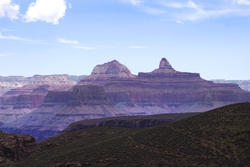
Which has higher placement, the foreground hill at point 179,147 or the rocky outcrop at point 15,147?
the foreground hill at point 179,147

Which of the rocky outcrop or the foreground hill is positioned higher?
the foreground hill

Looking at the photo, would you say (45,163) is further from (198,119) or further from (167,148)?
(198,119)

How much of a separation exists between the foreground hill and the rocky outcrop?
31.5ft

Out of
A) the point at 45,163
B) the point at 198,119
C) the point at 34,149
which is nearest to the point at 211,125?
the point at 198,119

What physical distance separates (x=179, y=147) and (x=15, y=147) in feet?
190

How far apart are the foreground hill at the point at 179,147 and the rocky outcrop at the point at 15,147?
31.5 ft

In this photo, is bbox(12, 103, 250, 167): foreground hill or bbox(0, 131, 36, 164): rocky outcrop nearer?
bbox(12, 103, 250, 167): foreground hill

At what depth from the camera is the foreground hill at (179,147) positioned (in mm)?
120562

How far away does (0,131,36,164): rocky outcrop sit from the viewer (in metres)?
160

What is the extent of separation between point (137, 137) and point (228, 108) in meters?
26.6

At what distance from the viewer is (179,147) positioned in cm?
12912

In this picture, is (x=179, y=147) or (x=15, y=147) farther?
(x=15, y=147)

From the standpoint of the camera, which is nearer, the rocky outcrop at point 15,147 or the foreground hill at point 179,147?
the foreground hill at point 179,147

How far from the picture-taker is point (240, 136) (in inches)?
5022
